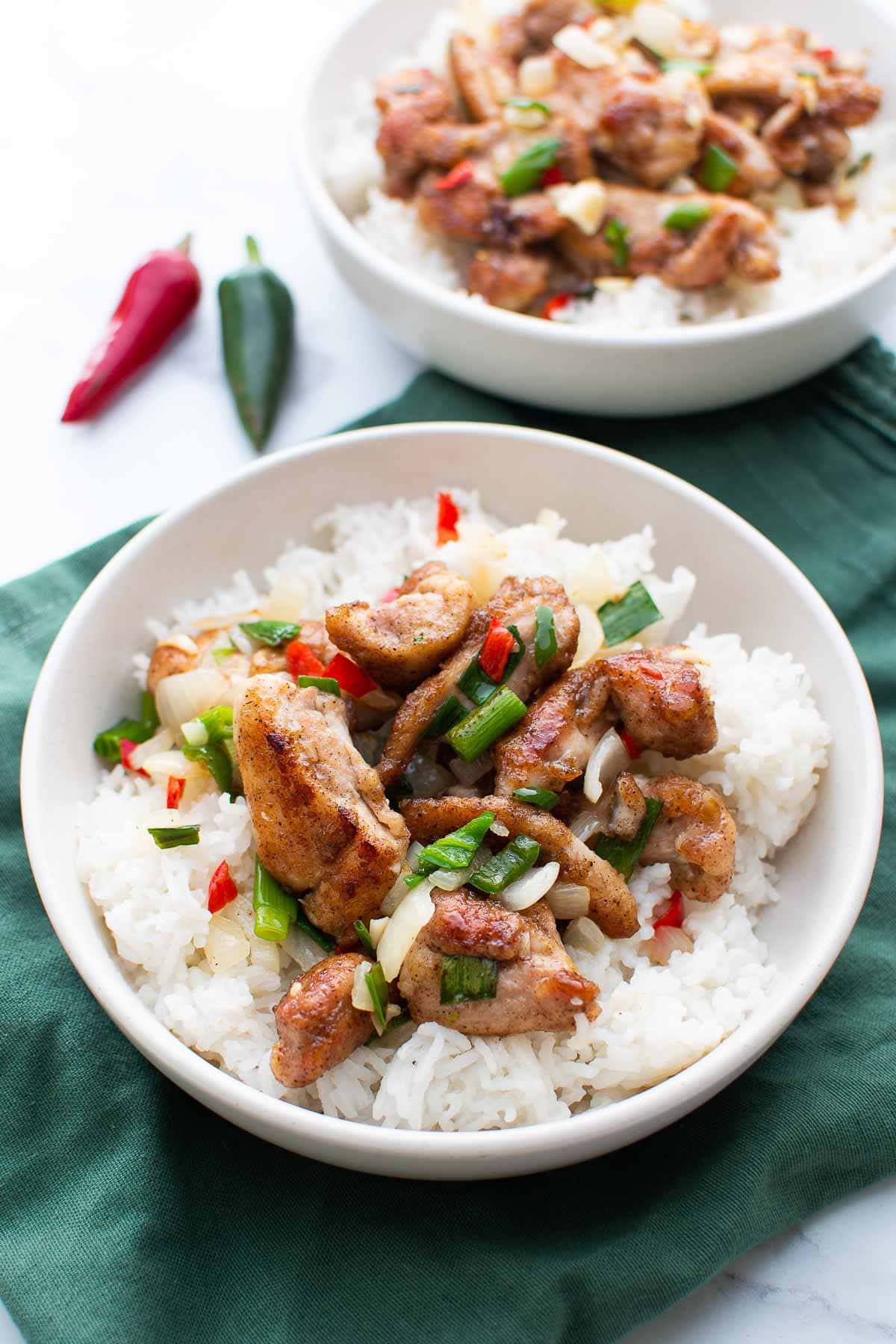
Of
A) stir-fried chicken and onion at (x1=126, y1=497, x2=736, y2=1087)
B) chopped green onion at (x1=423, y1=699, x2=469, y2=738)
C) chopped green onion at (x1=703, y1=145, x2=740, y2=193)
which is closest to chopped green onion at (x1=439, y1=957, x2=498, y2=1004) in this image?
stir-fried chicken and onion at (x1=126, y1=497, x2=736, y2=1087)

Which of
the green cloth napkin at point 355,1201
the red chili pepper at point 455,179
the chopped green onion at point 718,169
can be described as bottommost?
the green cloth napkin at point 355,1201

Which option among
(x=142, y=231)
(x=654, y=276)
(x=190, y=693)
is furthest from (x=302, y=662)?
(x=142, y=231)

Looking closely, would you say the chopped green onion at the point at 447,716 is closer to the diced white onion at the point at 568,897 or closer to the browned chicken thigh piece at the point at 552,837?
the browned chicken thigh piece at the point at 552,837

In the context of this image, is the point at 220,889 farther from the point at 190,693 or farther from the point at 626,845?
the point at 626,845

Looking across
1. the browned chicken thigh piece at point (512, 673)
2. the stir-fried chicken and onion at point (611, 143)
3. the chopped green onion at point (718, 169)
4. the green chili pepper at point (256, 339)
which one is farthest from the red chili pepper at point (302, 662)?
the chopped green onion at point (718, 169)

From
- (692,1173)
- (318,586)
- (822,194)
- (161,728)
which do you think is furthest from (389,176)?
(692,1173)
